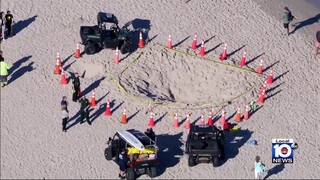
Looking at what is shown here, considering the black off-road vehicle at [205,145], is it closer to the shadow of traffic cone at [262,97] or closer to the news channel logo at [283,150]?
the news channel logo at [283,150]

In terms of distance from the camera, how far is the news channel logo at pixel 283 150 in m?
48.5

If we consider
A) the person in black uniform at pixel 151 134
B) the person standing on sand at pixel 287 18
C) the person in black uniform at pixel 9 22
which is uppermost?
the person standing on sand at pixel 287 18

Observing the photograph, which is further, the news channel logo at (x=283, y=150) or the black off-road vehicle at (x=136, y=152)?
the news channel logo at (x=283, y=150)

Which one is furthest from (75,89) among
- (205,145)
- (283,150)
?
(283,150)

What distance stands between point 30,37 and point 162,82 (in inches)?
255

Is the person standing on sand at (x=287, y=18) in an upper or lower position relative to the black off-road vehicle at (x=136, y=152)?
upper

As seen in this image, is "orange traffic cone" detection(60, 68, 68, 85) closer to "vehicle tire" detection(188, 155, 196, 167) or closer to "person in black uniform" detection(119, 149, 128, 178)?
"person in black uniform" detection(119, 149, 128, 178)

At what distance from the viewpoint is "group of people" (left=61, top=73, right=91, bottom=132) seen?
48.6 metres

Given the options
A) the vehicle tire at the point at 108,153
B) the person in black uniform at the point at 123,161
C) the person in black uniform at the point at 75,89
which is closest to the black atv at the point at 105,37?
the person in black uniform at the point at 75,89

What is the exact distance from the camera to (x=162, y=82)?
52.9 meters

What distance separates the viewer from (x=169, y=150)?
159 ft

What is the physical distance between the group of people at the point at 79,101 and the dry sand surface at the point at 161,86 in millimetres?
264

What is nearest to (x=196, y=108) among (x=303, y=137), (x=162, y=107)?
(x=162, y=107)

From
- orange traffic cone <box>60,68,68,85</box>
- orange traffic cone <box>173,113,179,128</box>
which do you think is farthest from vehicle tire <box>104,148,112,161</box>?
orange traffic cone <box>60,68,68,85</box>
